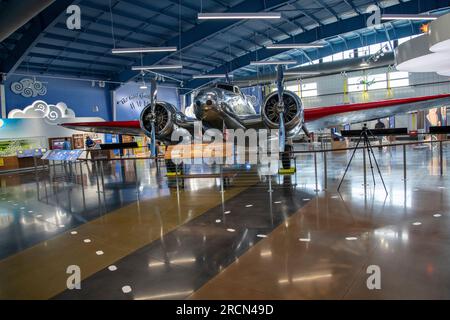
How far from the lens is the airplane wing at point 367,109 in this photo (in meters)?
9.32

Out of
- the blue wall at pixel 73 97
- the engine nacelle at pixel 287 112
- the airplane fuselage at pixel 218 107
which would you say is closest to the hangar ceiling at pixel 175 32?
the blue wall at pixel 73 97

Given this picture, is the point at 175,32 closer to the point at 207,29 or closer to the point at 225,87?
the point at 207,29

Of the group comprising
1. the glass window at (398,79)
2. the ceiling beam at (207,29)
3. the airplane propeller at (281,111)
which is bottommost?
the airplane propeller at (281,111)

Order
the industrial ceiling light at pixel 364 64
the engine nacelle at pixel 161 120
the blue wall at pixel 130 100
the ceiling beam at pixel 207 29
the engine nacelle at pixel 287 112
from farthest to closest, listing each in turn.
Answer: the blue wall at pixel 130 100 → the industrial ceiling light at pixel 364 64 → the ceiling beam at pixel 207 29 → the engine nacelle at pixel 161 120 → the engine nacelle at pixel 287 112

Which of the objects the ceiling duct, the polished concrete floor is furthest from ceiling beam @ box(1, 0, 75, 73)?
the polished concrete floor

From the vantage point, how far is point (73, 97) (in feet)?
69.5

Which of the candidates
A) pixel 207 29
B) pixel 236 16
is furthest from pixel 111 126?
pixel 207 29

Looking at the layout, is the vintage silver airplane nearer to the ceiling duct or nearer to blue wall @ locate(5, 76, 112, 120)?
the ceiling duct

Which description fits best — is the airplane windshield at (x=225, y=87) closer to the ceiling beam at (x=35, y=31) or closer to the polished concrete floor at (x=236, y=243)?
the polished concrete floor at (x=236, y=243)

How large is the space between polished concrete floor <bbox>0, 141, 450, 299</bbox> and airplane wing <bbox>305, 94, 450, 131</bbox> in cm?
266

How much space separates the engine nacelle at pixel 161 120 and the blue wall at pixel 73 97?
12.1 metres

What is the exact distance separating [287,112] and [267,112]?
58 cm

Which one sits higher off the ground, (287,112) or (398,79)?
(398,79)

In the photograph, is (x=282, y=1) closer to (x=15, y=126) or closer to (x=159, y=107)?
(x=159, y=107)
